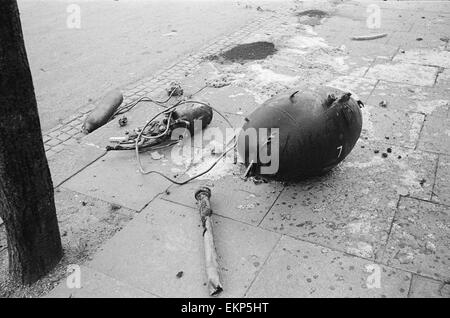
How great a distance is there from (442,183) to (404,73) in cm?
354

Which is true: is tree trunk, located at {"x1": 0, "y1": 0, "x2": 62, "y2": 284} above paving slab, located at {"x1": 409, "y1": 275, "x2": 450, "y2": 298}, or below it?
above

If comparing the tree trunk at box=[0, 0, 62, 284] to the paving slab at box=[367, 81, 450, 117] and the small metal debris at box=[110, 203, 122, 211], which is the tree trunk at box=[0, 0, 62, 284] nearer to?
the small metal debris at box=[110, 203, 122, 211]

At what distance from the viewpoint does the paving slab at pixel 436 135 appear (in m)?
5.75

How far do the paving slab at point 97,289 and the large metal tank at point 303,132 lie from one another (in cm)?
175

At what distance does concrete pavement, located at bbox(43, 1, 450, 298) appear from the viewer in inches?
153

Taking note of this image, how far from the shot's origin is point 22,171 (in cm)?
348

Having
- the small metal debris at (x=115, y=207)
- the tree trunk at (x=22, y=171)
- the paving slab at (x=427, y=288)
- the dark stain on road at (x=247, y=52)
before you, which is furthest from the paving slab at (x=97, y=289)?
the dark stain on road at (x=247, y=52)

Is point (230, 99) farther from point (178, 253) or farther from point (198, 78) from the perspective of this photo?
point (178, 253)

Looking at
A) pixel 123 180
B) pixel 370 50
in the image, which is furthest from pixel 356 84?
pixel 123 180

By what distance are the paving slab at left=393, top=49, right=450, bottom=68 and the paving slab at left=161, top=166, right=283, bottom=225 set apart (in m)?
5.12

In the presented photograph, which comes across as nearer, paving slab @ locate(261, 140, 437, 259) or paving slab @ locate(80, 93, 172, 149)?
paving slab @ locate(261, 140, 437, 259)

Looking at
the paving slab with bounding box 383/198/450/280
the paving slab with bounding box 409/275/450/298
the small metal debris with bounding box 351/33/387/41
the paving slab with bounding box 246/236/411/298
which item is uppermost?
the small metal debris with bounding box 351/33/387/41

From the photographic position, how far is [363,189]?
5.02 meters

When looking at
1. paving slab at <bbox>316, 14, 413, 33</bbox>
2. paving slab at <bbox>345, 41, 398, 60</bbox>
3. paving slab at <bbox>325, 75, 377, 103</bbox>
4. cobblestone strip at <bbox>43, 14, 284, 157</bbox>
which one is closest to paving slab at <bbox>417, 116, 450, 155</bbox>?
paving slab at <bbox>325, 75, 377, 103</bbox>
